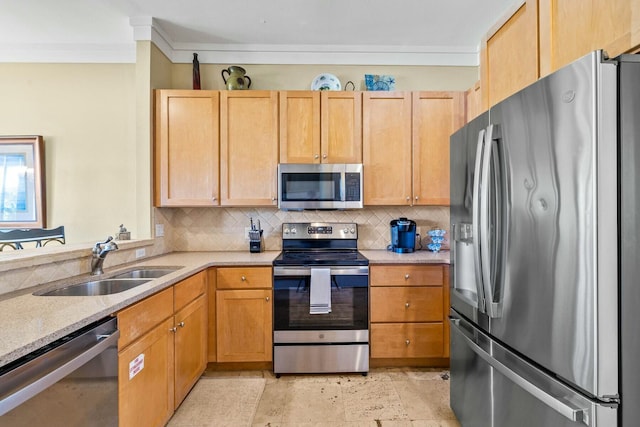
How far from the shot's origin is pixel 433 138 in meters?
2.70

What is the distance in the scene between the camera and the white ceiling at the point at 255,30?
7.57ft

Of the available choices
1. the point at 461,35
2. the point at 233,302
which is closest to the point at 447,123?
the point at 461,35

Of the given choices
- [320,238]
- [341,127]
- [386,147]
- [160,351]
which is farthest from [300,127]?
[160,351]

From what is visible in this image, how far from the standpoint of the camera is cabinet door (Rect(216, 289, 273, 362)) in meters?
2.34

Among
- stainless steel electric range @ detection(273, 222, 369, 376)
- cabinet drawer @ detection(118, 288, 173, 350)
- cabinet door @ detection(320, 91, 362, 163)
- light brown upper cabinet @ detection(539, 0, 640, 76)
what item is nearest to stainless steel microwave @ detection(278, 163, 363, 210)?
cabinet door @ detection(320, 91, 362, 163)

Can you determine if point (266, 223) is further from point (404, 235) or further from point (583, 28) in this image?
point (583, 28)

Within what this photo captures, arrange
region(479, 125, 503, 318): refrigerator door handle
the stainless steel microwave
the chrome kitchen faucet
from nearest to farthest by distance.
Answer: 1. region(479, 125, 503, 318): refrigerator door handle
2. the chrome kitchen faucet
3. the stainless steel microwave

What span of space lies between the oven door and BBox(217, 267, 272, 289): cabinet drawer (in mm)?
82

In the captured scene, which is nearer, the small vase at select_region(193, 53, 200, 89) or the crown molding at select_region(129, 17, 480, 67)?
the small vase at select_region(193, 53, 200, 89)

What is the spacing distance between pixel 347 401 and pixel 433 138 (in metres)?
2.21

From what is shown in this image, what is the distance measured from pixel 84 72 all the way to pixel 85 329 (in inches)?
108

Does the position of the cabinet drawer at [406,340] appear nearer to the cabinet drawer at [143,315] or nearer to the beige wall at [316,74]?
the cabinet drawer at [143,315]

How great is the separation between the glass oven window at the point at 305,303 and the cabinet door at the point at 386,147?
0.78 metres

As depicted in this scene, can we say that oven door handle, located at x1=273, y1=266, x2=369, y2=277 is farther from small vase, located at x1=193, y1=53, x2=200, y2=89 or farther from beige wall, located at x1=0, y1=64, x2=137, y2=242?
small vase, located at x1=193, y1=53, x2=200, y2=89
